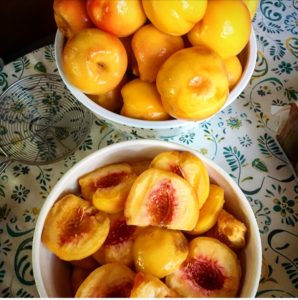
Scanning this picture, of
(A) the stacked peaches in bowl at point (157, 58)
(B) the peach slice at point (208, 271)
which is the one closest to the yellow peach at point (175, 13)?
(A) the stacked peaches in bowl at point (157, 58)

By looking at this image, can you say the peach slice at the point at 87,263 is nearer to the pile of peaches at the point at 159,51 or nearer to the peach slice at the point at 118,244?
the peach slice at the point at 118,244

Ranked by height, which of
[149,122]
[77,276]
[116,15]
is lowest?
[77,276]

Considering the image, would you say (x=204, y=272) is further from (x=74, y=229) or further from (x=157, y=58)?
(x=157, y=58)

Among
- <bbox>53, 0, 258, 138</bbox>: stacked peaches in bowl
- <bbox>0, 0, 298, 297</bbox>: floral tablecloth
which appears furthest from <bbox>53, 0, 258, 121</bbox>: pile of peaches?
<bbox>0, 0, 298, 297</bbox>: floral tablecloth

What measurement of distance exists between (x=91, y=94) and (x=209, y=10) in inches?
6.8

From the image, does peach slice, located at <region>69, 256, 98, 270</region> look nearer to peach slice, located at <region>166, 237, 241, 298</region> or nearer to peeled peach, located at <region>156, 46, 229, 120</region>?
peach slice, located at <region>166, 237, 241, 298</region>

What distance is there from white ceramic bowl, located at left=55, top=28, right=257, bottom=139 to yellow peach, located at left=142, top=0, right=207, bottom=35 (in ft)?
0.32

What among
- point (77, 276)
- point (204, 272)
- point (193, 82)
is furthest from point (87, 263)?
point (193, 82)

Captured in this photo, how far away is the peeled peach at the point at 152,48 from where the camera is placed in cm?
51

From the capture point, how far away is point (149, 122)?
51 cm

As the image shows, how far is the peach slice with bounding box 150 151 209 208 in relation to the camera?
1.56 feet

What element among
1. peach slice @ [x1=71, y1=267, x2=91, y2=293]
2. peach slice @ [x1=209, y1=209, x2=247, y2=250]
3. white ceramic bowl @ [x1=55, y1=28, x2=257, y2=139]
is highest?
white ceramic bowl @ [x1=55, y1=28, x2=257, y2=139]

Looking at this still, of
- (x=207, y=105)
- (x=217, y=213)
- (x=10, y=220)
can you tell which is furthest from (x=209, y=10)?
(x=10, y=220)

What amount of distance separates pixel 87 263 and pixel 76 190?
0.09 metres
